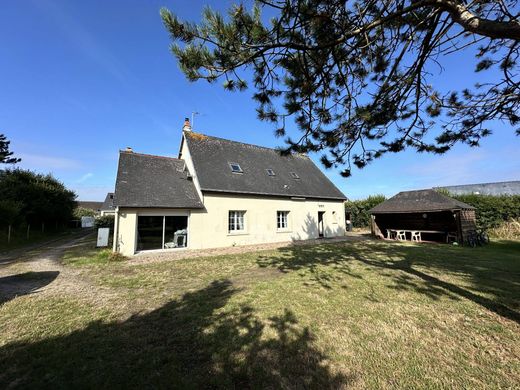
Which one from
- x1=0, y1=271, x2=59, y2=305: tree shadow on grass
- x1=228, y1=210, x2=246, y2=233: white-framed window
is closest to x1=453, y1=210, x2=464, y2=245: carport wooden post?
x1=228, y1=210, x2=246, y2=233: white-framed window

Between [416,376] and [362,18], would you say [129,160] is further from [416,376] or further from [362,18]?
[416,376]

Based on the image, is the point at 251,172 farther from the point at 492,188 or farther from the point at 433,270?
the point at 492,188

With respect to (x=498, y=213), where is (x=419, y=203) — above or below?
above

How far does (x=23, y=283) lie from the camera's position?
6.40 meters

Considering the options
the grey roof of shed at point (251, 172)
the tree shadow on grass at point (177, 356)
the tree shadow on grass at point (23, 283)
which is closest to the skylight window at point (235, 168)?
the grey roof of shed at point (251, 172)

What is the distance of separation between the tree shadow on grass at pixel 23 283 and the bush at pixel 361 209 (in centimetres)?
2069

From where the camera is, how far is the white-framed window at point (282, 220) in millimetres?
14789

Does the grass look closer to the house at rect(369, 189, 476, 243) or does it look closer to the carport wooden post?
the house at rect(369, 189, 476, 243)

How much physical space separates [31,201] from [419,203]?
1048 inches

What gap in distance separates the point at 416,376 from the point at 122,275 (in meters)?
7.35

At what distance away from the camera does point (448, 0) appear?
3025mm

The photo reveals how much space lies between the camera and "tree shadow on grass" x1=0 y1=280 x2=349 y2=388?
2602 millimetres

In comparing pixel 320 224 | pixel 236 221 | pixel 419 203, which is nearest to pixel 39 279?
pixel 236 221

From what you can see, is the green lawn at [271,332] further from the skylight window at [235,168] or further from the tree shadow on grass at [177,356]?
the skylight window at [235,168]
